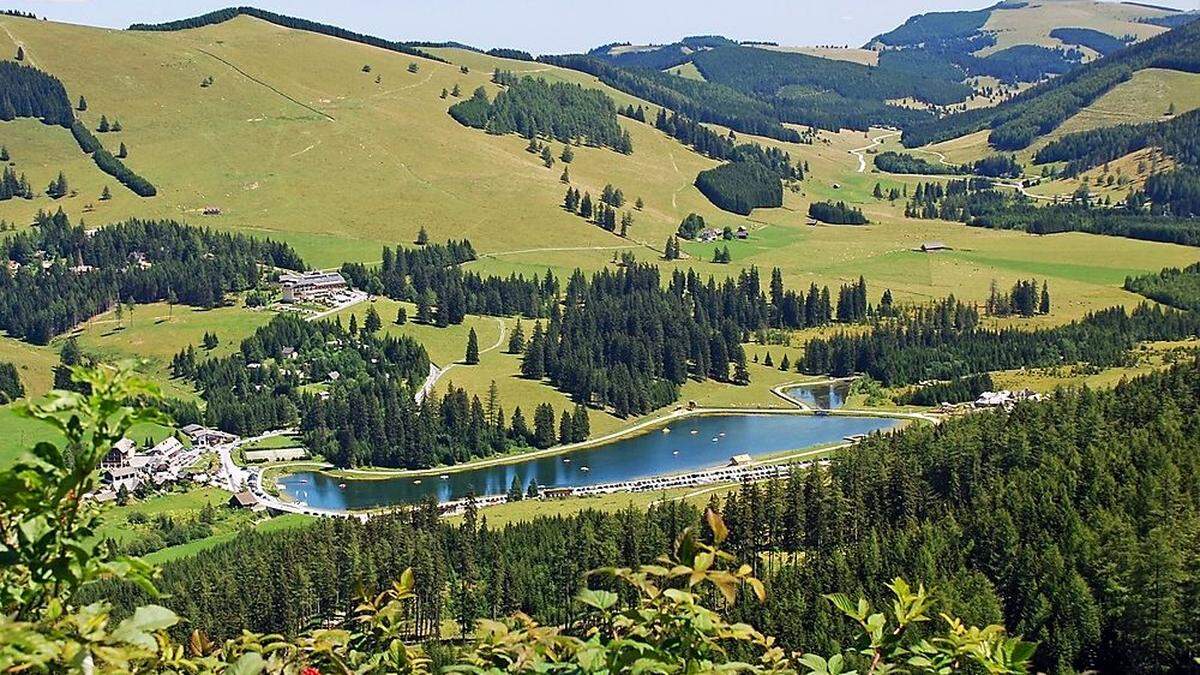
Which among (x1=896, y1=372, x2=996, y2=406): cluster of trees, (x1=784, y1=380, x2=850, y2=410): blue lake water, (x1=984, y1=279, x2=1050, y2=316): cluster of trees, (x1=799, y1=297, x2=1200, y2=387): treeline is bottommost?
(x1=784, y1=380, x2=850, y2=410): blue lake water

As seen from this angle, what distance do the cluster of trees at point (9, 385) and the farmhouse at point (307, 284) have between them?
3597 cm

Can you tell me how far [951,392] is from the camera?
12381 cm

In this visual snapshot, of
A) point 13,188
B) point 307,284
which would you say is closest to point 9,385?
point 307,284

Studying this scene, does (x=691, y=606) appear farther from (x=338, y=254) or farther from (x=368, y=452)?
(x=338, y=254)

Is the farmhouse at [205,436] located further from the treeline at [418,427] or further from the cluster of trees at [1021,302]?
the cluster of trees at [1021,302]

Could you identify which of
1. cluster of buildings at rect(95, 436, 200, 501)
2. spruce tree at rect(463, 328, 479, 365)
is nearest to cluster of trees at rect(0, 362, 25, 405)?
cluster of buildings at rect(95, 436, 200, 501)

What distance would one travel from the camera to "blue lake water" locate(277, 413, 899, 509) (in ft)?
329

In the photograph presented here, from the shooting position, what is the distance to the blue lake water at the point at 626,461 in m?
100

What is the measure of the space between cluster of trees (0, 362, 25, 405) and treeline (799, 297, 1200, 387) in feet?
270

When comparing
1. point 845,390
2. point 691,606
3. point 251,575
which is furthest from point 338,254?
point 691,606

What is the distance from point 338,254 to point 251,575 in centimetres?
10700

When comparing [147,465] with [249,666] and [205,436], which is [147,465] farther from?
[249,666]

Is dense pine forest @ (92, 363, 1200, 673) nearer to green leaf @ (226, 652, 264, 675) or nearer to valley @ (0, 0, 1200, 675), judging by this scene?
valley @ (0, 0, 1200, 675)

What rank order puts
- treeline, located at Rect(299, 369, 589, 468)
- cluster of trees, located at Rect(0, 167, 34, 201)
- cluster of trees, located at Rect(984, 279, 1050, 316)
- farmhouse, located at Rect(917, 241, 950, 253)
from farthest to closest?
1. farmhouse, located at Rect(917, 241, 950, 253)
2. cluster of trees, located at Rect(0, 167, 34, 201)
3. cluster of trees, located at Rect(984, 279, 1050, 316)
4. treeline, located at Rect(299, 369, 589, 468)
